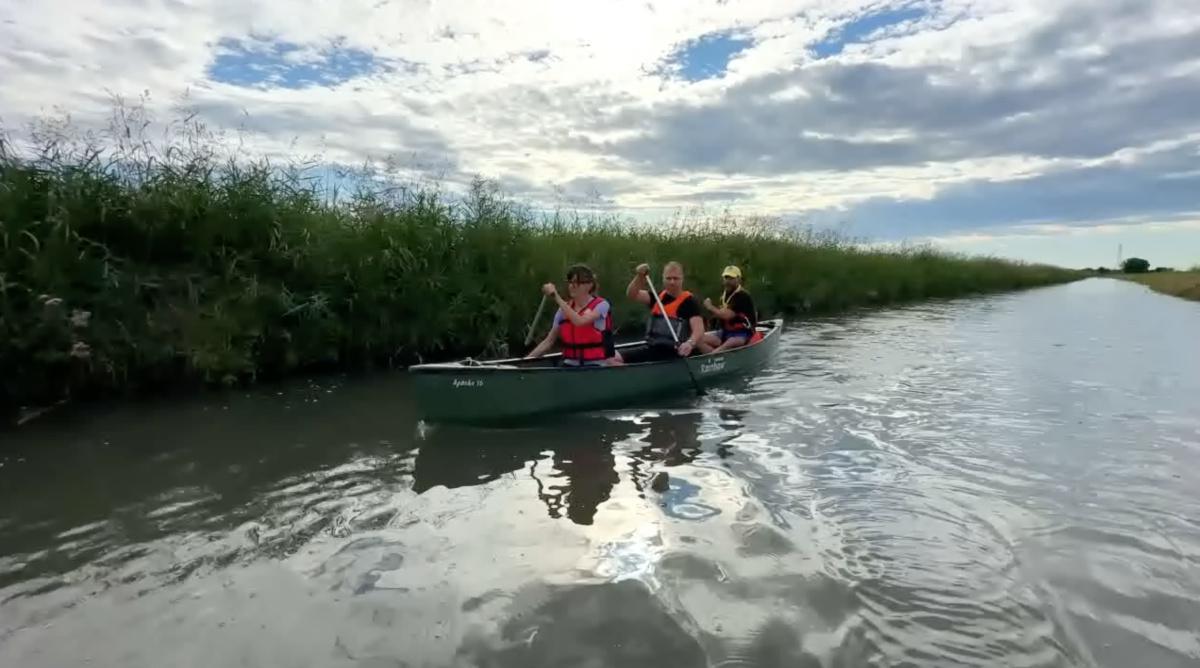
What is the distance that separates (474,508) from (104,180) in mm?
5562

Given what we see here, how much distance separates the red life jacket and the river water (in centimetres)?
69

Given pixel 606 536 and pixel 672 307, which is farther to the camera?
pixel 672 307

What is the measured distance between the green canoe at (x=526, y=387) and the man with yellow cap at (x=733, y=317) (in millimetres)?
1777

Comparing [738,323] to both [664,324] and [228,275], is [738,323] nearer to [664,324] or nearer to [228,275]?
[664,324]

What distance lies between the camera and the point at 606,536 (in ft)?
13.9

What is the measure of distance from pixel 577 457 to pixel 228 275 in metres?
4.51

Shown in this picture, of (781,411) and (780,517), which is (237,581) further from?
(781,411)

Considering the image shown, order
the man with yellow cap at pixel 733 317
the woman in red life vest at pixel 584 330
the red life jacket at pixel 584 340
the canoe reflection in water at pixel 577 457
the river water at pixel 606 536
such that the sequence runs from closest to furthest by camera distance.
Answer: the river water at pixel 606 536, the canoe reflection in water at pixel 577 457, the woman in red life vest at pixel 584 330, the red life jacket at pixel 584 340, the man with yellow cap at pixel 733 317

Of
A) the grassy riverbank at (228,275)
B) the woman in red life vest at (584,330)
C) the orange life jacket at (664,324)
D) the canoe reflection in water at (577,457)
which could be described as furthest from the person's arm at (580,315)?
the grassy riverbank at (228,275)

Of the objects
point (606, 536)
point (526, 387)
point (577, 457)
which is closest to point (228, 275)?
point (526, 387)

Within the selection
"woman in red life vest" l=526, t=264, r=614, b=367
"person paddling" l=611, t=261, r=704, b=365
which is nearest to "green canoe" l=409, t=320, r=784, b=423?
"woman in red life vest" l=526, t=264, r=614, b=367

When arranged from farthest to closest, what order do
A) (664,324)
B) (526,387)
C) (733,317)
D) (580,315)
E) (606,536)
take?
(733,317) → (664,324) → (580,315) → (526,387) → (606,536)

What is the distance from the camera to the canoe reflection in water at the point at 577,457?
16.1 ft

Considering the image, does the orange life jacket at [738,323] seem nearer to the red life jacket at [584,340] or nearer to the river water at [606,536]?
the river water at [606,536]
